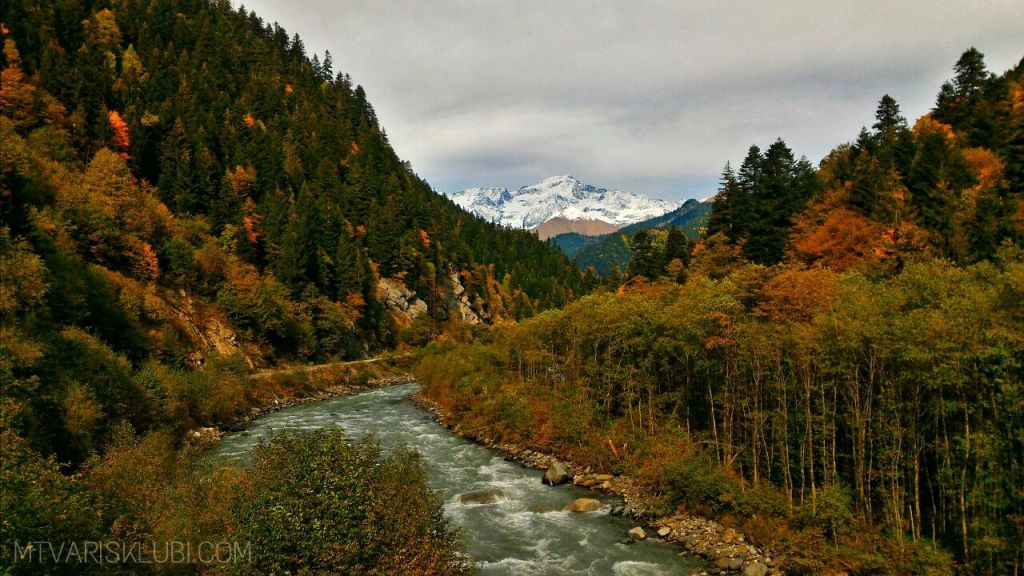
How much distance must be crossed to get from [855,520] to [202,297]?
71.3 m

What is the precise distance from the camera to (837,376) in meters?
23.9

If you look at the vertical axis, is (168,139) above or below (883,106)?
above

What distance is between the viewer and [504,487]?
35250 mm

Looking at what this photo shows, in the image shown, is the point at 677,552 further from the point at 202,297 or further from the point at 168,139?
the point at 168,139

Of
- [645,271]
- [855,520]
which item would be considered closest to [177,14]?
[645,271]

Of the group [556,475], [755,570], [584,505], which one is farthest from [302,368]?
[755,570]

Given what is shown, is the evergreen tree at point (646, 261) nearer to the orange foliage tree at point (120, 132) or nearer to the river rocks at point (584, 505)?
the river rocks at point (584, 505)

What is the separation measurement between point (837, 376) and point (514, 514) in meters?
18.8

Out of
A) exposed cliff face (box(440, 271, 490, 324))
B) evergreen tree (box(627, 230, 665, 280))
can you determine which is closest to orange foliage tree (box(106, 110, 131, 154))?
exposed cliff face (box(440, 271, 490, 324))

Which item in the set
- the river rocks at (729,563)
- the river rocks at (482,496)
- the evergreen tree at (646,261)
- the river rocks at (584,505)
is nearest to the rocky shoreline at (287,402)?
the river rocks at (482,496)

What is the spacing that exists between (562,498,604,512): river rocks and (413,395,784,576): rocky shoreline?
1051 mm

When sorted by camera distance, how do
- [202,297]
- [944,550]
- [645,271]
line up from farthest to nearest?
[645,271], [202,297], [944,550]

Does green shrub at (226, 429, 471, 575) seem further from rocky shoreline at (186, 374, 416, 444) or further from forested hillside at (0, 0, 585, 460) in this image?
rocky shoreline at (186, 374, 416, 444)

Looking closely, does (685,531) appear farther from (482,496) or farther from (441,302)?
(441,302)
